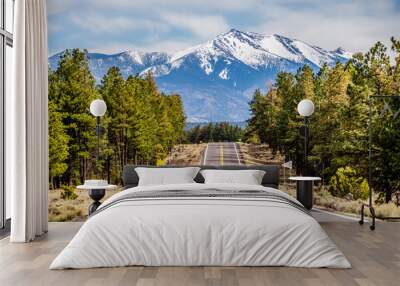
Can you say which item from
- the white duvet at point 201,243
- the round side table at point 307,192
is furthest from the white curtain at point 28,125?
the round side table at point 307,192

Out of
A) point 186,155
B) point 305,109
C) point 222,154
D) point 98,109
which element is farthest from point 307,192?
point 98,109

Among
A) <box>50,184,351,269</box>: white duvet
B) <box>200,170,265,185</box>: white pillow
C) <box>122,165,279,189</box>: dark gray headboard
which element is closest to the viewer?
<box>50,184,351,269</box>: white duvet

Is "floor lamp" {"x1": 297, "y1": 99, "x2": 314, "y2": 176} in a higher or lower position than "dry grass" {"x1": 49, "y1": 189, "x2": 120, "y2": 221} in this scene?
higher

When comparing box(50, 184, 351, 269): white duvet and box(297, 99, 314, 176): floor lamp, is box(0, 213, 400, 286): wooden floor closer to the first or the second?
box(50, 184, 351, 269): white duvet

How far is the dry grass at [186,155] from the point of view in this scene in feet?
25.8

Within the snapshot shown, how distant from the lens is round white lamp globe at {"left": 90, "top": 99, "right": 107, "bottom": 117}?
24.2 ft

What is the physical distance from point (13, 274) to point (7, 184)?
97.3 inches

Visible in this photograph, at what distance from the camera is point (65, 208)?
302 inches

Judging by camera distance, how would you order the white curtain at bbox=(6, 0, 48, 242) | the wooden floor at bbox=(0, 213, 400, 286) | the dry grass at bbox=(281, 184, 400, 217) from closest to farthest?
the wooden floor at bbox=(0, 213, 400, 286), the white curtain at bbox=(6, 0, 48, 242), the dry grass at bbox=(281, 184, 400, 217)

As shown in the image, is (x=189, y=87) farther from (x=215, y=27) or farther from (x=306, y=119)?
(x=306, y=119)

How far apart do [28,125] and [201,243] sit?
8.06 feet

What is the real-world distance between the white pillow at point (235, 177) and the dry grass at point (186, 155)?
3.38 feet

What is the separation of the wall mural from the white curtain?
1.59 metres

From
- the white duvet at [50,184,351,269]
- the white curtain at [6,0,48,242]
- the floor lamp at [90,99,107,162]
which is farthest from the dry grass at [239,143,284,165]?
the white duvet at [50,184,351,269]
